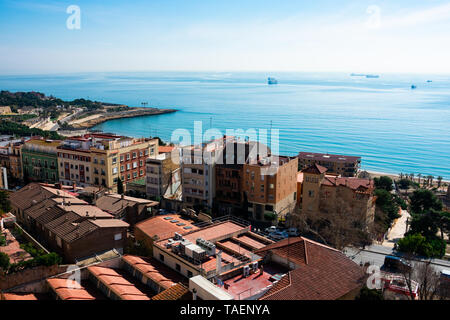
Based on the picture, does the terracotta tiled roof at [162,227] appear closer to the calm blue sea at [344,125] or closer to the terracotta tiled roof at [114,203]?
the terracotta tiled roof at [114,203]

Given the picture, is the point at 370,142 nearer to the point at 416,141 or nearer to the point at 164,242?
the point at 416,141

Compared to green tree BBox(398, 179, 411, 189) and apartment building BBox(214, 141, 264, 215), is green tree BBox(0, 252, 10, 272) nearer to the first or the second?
apartment building BBox(214, 141, 264, 215)

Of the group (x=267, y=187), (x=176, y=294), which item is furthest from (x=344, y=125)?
(x=176, y=294)

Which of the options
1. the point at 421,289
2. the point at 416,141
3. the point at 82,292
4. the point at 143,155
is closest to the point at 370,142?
the point at 416,141

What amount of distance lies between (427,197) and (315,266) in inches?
777

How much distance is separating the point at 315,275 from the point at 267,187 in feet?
43.2

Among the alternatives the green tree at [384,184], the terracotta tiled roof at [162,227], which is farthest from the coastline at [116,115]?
the terracotta tiled roof at [162,227]

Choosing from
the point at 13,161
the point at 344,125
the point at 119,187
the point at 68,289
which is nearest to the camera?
the point at 68,289

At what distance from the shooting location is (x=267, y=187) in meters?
23.2

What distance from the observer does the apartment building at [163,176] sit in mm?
24438

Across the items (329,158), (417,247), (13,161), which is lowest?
(329,158)

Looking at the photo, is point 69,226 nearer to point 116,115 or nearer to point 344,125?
point 344,125

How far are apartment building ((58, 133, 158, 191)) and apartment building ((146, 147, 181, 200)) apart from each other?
137 inches

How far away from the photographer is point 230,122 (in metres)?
79.2
